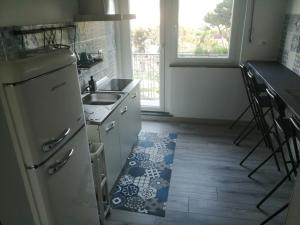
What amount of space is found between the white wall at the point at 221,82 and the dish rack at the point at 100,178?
1952 millimetres

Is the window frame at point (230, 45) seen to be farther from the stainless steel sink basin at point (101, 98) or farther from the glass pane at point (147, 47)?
the stainless steel sink basin at point (101, 98)

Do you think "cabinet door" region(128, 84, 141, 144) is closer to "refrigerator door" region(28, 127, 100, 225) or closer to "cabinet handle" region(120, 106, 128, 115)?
"cabinet handle" region(120, 106, 128, 115)

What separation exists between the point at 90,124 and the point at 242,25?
2438 mm

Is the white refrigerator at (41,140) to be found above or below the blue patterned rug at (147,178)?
above

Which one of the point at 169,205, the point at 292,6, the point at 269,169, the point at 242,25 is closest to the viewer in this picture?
the point at 169,205

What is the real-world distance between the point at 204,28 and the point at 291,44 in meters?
1.09

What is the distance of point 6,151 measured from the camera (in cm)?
104

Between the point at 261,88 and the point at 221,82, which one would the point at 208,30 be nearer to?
the point at 221,82

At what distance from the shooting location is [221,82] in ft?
10.9

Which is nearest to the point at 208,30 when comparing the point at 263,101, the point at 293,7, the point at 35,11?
the point at 293,7

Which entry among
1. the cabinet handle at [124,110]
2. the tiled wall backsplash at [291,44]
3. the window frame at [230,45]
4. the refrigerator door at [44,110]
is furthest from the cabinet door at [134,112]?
the tiled wall backsplash at [291,44]

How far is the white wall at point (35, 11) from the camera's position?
1.50 metres

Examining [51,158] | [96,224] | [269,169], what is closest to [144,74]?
[269,169]

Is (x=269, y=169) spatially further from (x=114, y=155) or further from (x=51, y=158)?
(x=51, y=158)
